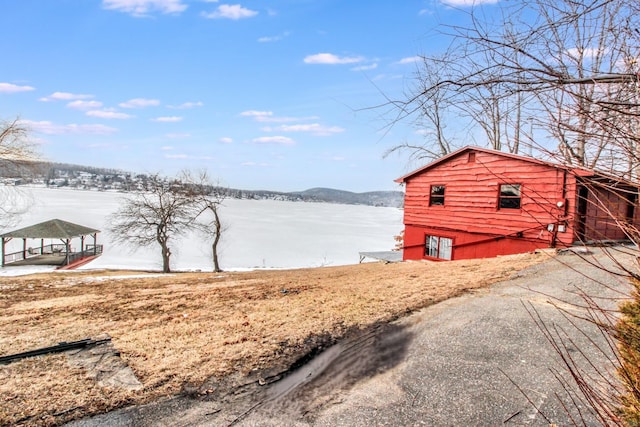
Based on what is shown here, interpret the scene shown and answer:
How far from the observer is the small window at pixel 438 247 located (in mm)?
14582

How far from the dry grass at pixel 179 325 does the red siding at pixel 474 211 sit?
222cm

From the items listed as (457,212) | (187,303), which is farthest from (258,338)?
(457,212)

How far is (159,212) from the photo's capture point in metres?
26.2

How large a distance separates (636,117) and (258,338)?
4.94 metres

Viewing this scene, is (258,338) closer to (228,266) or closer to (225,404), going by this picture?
(225,404)

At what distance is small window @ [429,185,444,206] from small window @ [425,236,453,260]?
1443 millimetres

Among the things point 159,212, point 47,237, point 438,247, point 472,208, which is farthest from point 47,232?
point 472,208

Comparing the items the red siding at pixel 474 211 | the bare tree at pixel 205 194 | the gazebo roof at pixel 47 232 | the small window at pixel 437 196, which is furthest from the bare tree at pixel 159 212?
the small window at pixel 437 196

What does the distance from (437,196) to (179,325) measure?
1177 centimetres

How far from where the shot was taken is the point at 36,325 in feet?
20.7

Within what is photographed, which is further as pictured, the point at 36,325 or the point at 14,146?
the point at 14,146

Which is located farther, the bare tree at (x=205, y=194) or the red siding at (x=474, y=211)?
the bare tree at (x=205, y=194)

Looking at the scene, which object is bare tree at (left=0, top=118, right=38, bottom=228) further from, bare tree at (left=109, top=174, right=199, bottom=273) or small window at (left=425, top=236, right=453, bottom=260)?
small window at (left=425, top=236, right=453, bottom=260)

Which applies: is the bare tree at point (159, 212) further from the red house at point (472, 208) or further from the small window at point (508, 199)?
the small window at point (508, 199)
